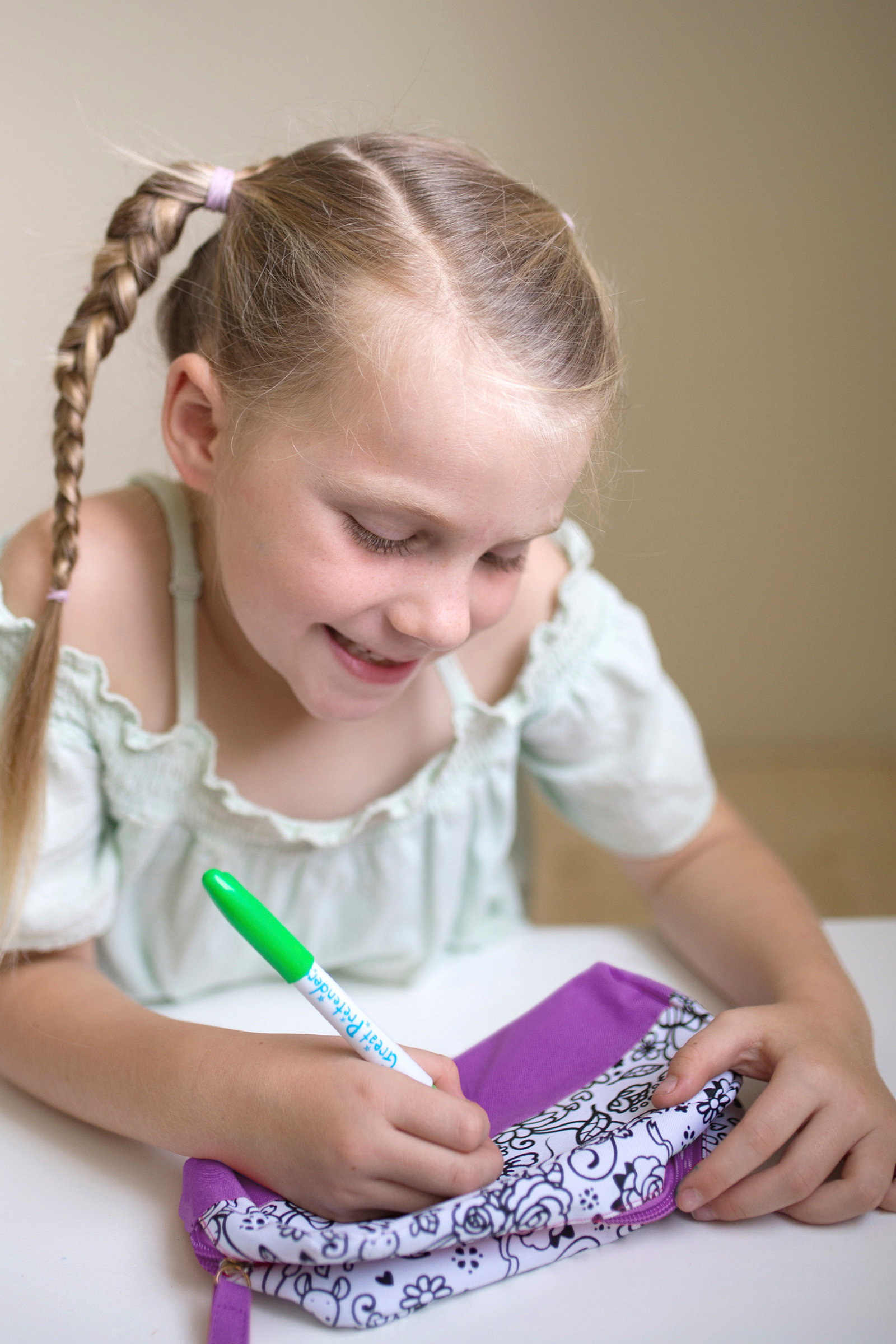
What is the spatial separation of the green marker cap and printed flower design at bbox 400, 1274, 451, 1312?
0.12 meters

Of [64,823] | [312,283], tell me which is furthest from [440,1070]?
[312,283]

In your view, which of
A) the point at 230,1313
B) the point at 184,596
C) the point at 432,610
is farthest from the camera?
the point at 184,596

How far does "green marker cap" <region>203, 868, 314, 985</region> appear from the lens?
1.33ft

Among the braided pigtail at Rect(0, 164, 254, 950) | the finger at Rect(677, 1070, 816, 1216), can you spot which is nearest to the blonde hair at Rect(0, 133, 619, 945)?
the braided pigtail at Rect(0, 164, 254, 950)

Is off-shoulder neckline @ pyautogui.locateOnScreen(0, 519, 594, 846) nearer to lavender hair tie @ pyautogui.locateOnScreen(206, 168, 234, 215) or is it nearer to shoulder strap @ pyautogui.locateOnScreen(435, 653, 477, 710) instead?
shoulder strap @ pyautogui.locateOnScreen(435, 653, 477, 710)

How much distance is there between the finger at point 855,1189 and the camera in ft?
1.49

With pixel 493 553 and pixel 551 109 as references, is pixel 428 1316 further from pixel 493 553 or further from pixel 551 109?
pixel 551 109

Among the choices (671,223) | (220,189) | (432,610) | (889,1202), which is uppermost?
(671,223)

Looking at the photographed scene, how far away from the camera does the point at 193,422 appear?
0.57 meters

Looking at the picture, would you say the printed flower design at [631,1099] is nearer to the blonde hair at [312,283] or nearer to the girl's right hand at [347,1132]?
the girl's right hand at [347,1132]

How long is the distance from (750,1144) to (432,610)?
27cm

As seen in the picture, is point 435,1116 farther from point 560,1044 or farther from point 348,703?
point 348,703

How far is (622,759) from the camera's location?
699 millimetres

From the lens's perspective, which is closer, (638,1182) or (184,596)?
(638,1182)
